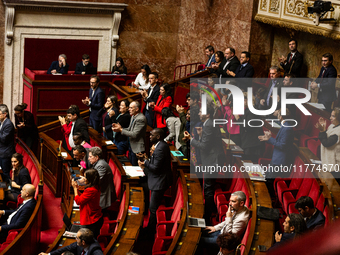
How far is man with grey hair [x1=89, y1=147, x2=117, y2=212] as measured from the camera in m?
4.29

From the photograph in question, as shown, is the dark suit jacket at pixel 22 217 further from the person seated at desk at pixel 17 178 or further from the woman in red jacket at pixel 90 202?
the person seated at desk at pixel 17 178

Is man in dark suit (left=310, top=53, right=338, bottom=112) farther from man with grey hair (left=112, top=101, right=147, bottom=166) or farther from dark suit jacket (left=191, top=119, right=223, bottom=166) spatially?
man with grey hair (left=112, top=101, right=147, bottom=166)

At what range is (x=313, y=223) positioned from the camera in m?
3.22

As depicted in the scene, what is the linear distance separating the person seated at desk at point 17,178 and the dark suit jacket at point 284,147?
2.97 m

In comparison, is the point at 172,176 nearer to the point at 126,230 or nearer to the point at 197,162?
the point at 197,162

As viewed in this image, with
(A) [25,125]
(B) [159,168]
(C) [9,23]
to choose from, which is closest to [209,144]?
(B) [159,168]

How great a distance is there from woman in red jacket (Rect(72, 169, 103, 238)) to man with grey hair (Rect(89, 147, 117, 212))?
31 cm

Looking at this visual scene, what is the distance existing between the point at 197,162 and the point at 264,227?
134 cm

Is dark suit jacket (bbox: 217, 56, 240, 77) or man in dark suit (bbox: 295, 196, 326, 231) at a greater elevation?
dark suit jacket (bbox: 217, 56, 240, 77)

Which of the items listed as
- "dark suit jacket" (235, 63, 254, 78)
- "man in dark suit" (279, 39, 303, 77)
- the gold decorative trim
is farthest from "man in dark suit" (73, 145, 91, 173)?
the gold decorative trim

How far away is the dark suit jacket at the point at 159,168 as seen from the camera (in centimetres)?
434

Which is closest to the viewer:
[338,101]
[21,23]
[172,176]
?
[172,176]

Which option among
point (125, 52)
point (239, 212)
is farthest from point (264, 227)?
point (125, 52)

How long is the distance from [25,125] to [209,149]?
11.0 feet
